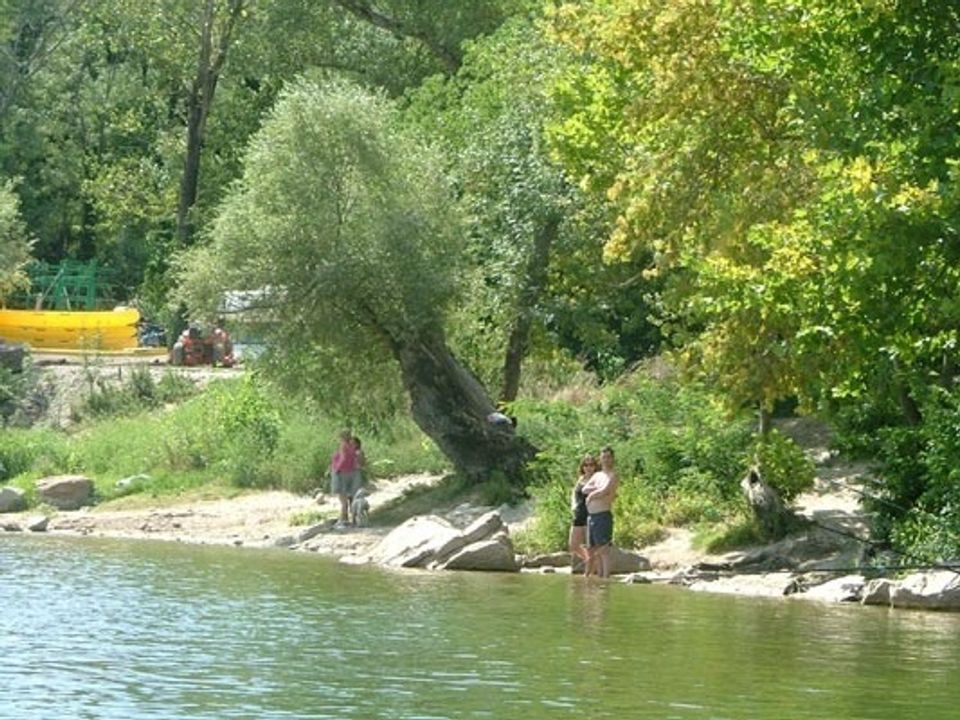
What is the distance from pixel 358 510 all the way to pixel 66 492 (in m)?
7.63

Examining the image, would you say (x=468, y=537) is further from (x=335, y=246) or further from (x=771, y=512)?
(x=335, y=246)

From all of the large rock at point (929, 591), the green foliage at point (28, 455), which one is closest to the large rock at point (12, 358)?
the green foliage at point (28, 455)

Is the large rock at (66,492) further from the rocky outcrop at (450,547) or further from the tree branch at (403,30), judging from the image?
the tree branch at (403,30)

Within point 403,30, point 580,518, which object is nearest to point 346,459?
point 580,518

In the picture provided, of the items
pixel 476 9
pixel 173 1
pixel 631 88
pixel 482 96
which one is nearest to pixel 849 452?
pixel 631 88

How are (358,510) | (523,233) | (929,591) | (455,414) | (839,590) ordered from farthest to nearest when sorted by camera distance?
(523,233), (455,414), (358,510), (839,590), (929,591)

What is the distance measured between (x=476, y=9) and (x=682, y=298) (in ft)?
74.5

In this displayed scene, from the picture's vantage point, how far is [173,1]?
59219mm

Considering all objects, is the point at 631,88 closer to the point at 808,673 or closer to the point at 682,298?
the point at 682,298

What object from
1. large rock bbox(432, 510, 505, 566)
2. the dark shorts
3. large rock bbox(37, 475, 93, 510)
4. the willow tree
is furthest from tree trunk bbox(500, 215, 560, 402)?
large rock bbox(37, 475, 93, 510)

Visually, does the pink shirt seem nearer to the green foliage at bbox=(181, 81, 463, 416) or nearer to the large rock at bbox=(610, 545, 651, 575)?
the green foliage at bbox=(181, 81, 463, 416)

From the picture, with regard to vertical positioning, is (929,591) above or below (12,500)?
below

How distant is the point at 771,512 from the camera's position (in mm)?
32312

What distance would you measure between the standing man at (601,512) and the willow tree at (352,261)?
269 inches
